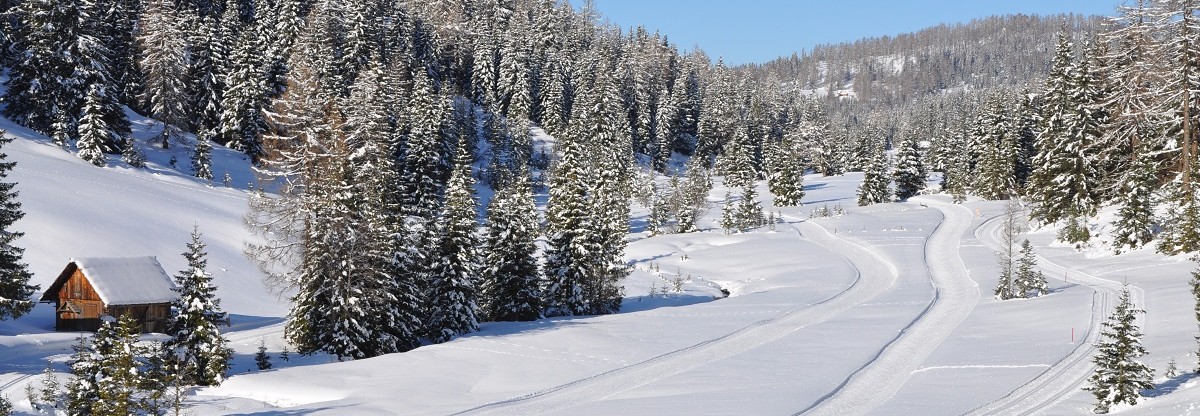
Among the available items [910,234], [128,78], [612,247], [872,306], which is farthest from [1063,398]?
[128,78]

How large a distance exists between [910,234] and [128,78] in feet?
219

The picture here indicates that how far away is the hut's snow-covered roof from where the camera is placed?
3397 centimetres

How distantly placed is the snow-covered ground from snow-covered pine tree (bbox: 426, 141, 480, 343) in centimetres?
188

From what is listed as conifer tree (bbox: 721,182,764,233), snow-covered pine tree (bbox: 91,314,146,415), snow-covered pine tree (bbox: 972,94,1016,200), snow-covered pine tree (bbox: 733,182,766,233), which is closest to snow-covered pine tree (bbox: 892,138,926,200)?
snow-covered pine tree (bbox: 972,94,1016,200)

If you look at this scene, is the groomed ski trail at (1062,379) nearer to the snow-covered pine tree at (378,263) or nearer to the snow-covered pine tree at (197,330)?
the snow-covered pine tree at (378,263)

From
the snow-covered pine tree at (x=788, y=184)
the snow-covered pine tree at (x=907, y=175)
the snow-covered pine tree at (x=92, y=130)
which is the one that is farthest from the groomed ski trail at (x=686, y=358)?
the snow-covered pine tree at (x=907, y=175)

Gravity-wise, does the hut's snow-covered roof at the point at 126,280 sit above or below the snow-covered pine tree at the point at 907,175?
below

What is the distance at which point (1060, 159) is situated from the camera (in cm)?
5312

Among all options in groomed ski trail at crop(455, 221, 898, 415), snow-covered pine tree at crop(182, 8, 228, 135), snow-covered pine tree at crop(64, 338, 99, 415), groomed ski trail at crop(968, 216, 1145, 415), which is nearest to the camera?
snow-covered pine tree at crop(64, 338, 99, 415)

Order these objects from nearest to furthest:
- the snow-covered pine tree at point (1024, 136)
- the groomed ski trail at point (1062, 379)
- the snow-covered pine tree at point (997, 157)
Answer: the groomed ski trail at point (1062, 379), the snow-covered pine tree at point (997, 157), the snow-covered pine tree at point (1024, 136)

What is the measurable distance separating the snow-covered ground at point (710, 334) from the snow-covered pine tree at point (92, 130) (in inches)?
41.2

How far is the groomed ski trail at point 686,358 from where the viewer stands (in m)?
21.8

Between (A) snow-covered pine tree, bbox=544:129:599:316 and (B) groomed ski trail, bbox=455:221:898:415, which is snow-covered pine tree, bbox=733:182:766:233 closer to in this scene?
(B) groomed ski trail, bbox=455:221:898:415

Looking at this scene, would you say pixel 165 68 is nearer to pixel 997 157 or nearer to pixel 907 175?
pixel 997 157
